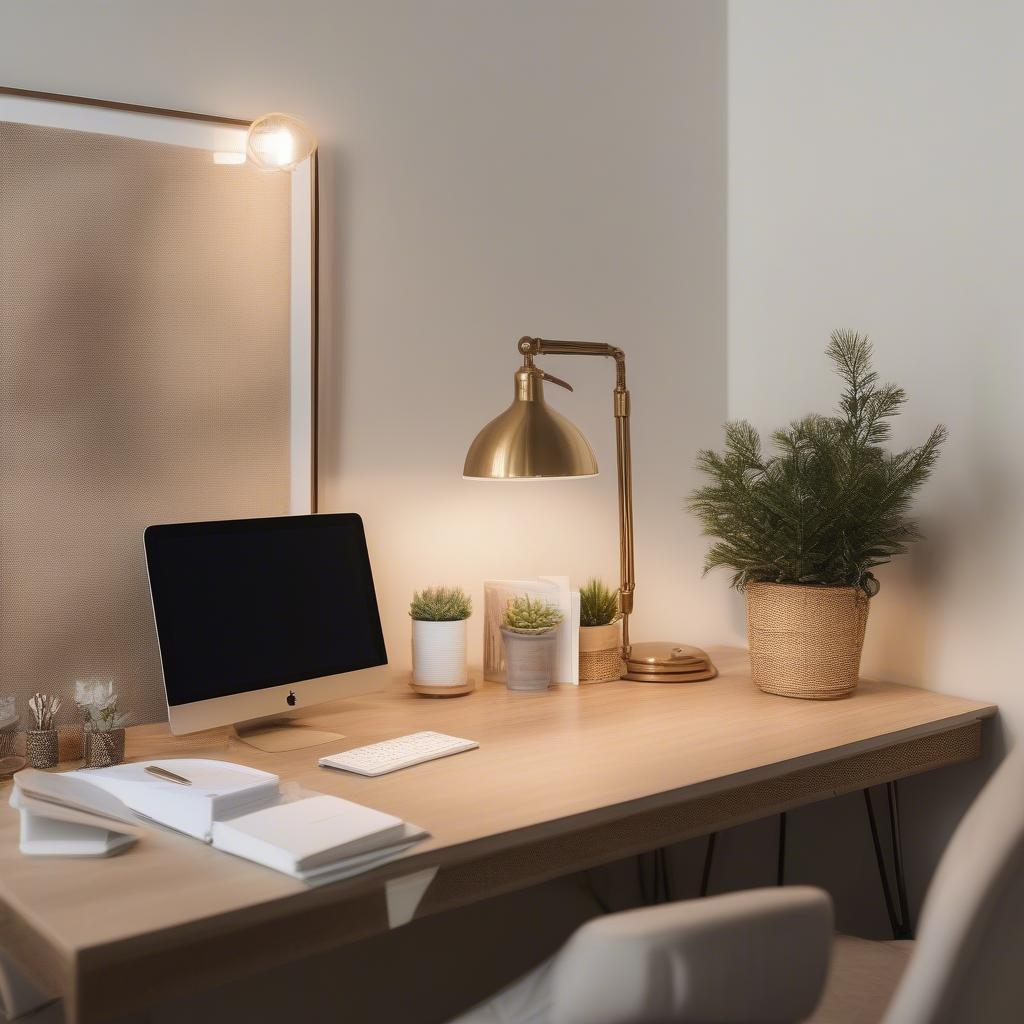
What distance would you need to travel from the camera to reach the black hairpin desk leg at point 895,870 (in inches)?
79.4

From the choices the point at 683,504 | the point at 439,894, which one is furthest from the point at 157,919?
the point at 683,504

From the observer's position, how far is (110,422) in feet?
5.45

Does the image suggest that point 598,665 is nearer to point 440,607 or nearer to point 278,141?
point 440,607

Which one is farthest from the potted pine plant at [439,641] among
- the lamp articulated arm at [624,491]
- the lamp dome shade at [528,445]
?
the lamp articulated arm at [624,491]

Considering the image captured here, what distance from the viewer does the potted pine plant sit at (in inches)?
73.5

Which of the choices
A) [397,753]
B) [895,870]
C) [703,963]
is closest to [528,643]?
[397,753]

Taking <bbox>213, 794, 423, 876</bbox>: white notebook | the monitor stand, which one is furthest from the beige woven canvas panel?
<bbox>213, 794, 423, 876</bbox>: white notebook

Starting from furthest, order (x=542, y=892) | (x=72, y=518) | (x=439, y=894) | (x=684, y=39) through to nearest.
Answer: (x=684, y=39), (x=542, y=892), (x=72, y=518), (x=439, y=894)

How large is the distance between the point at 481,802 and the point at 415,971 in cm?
78

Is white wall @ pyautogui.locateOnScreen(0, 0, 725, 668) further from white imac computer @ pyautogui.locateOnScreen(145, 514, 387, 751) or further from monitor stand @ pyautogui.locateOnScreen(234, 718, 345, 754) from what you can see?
monitor stand @ pyautogui.locateOnScreen(234, 718, 345, 754)

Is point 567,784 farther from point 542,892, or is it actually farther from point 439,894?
point 542,892

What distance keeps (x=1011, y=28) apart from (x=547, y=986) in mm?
1677

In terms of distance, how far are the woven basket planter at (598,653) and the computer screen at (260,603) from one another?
40 cm

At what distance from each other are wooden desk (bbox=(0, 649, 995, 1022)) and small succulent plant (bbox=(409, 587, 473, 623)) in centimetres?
14
